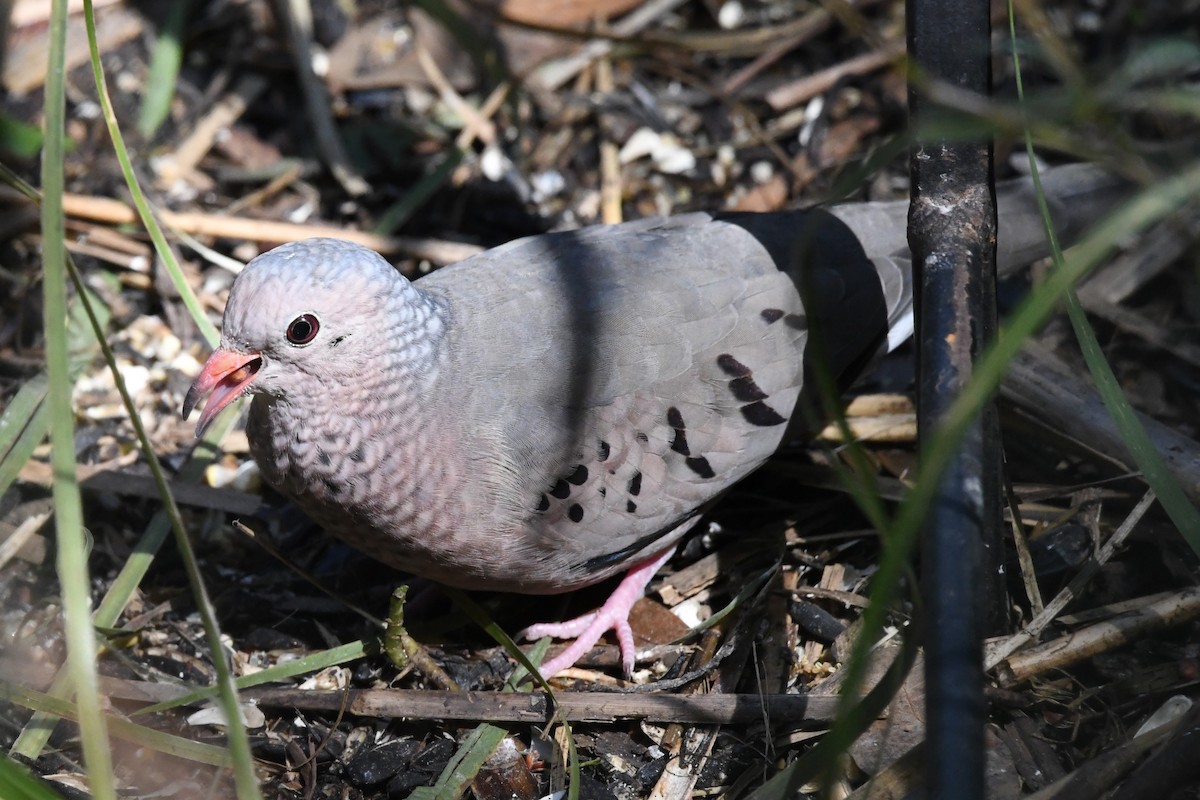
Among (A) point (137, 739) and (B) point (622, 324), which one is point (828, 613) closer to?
(B) point (622, 324)

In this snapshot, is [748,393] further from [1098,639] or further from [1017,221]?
[1098,639]

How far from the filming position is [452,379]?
10.3 ft

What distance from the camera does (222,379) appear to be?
9.78ft

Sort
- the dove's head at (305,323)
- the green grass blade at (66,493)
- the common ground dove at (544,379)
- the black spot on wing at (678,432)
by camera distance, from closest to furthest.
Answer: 1. the green grass blade at (66,493)
2. the dove's head at (305,323)
3. the common ground dove at (544,379)
4. the black spot on wing at (678,432)

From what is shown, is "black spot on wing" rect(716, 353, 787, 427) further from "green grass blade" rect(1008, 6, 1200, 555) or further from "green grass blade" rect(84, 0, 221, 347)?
"green grass blade" rect(84, 0, 221, 347)

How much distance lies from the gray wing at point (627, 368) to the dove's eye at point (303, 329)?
40 cm

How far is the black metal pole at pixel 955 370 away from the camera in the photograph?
1913 millimetres

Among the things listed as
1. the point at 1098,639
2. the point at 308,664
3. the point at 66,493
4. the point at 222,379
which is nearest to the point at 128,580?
the point at 308,664

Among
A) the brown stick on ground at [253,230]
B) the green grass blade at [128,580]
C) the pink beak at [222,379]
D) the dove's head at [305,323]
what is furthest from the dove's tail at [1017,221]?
the green grass blade at [128,580]

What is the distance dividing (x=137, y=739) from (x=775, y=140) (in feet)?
10.9

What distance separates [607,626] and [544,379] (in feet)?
2.91

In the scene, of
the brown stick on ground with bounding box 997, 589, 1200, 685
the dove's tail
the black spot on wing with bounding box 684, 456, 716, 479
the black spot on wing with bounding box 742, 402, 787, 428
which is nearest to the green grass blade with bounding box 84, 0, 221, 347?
the black spot on wing with bounding box 684, 456, 716, 479

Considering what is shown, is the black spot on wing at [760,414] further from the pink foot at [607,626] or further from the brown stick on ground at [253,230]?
the brown stick on ground at [253,230]

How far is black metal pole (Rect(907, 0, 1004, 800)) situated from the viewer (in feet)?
6.28
